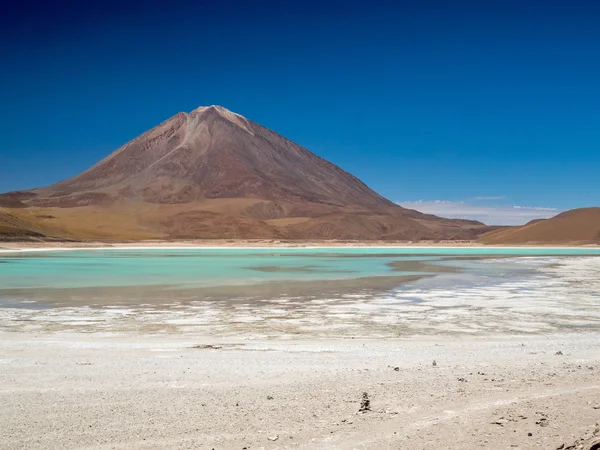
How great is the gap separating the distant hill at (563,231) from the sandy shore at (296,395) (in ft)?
273

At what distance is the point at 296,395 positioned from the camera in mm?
6062

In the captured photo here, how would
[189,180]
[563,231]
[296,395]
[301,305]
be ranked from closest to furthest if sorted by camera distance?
[296,395] < [301,305] < [563,231] < [189,180]

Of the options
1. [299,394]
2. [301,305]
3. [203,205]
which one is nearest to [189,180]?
[203,205]

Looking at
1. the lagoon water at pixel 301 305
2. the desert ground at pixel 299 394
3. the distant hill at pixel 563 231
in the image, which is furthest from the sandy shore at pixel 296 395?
the distant hill at pixel 563 231

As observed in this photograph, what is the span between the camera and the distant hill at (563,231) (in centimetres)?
8594

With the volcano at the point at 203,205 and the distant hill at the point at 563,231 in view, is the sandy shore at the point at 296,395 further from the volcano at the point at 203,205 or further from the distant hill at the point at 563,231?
the distant hill at the point at 563,231

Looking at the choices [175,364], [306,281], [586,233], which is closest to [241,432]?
[175,364]

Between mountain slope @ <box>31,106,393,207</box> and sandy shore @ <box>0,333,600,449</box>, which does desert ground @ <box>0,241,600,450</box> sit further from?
mountain slope @ <box>31,106,393,207</box>

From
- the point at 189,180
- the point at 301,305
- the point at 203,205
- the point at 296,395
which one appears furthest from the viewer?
the point at 189,180

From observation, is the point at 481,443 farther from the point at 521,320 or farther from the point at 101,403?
the point at 521,320

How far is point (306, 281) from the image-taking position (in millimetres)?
22625

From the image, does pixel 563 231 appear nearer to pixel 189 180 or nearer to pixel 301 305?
pixel 301 305

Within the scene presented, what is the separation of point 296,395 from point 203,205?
490ft

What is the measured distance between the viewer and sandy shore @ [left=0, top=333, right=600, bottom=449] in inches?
191
